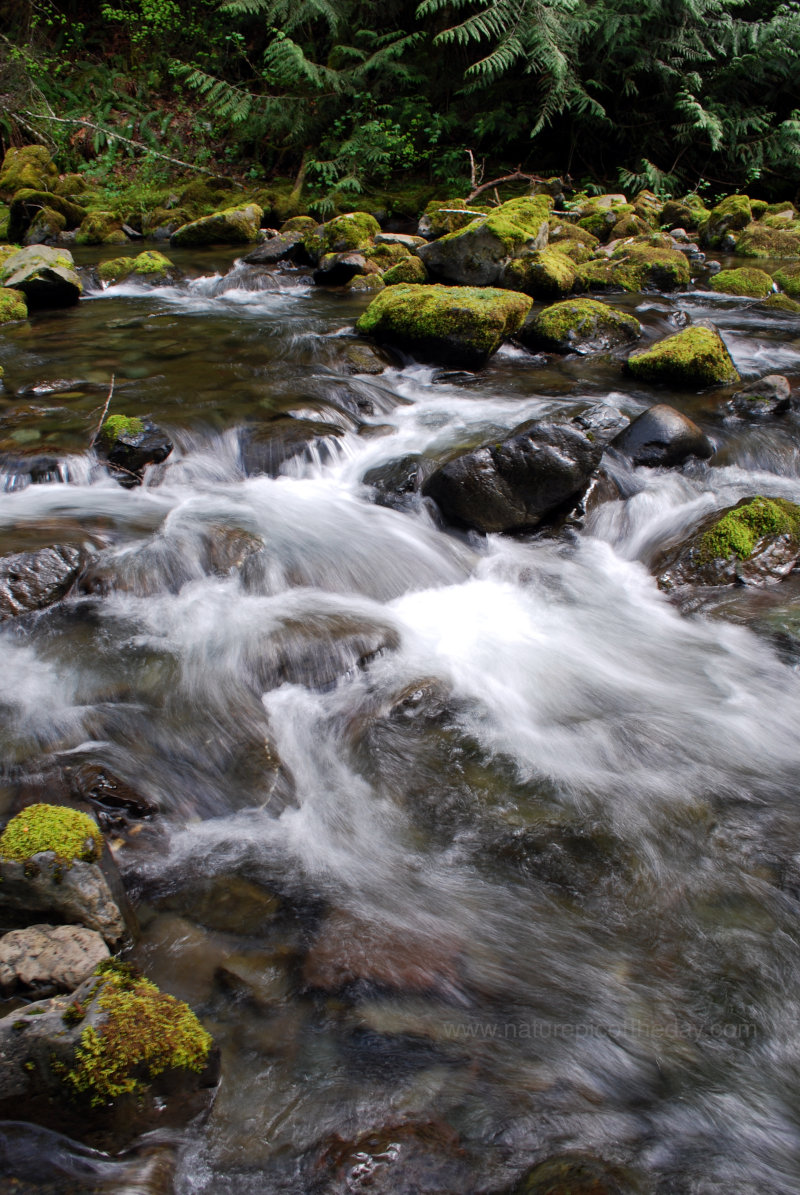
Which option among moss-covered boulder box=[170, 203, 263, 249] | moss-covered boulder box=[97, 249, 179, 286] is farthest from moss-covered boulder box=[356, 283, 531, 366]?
moss-covered boulder box=[170, 203, 263, 249]

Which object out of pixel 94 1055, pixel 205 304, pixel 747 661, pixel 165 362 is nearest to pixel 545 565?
pixel 747 661

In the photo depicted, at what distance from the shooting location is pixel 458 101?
17578 millimetres

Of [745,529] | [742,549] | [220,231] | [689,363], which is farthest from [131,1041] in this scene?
[220,231]

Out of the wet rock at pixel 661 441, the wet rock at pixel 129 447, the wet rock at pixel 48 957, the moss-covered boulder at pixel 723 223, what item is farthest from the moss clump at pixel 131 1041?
the moss-covered boulder at pixel 723 223

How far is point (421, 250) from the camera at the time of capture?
10.5 metres

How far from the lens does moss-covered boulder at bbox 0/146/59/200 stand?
17.5 meters

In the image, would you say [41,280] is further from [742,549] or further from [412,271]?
[742,549]

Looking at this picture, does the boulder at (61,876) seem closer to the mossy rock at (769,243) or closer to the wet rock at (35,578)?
the wet rock at (35,578)

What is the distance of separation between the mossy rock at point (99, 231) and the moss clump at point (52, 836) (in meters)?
16.1

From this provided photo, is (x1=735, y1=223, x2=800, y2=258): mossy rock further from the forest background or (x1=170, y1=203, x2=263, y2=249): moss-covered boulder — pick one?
(x1=170, y1=203, x2=263, y2=249): moss-covered boulder

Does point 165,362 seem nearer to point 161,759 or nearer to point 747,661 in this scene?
point 161,759

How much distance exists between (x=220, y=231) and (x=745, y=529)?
14.1 meters

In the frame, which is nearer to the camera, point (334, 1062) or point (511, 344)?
point (334, 1062)

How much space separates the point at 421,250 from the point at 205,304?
3.42 meters
